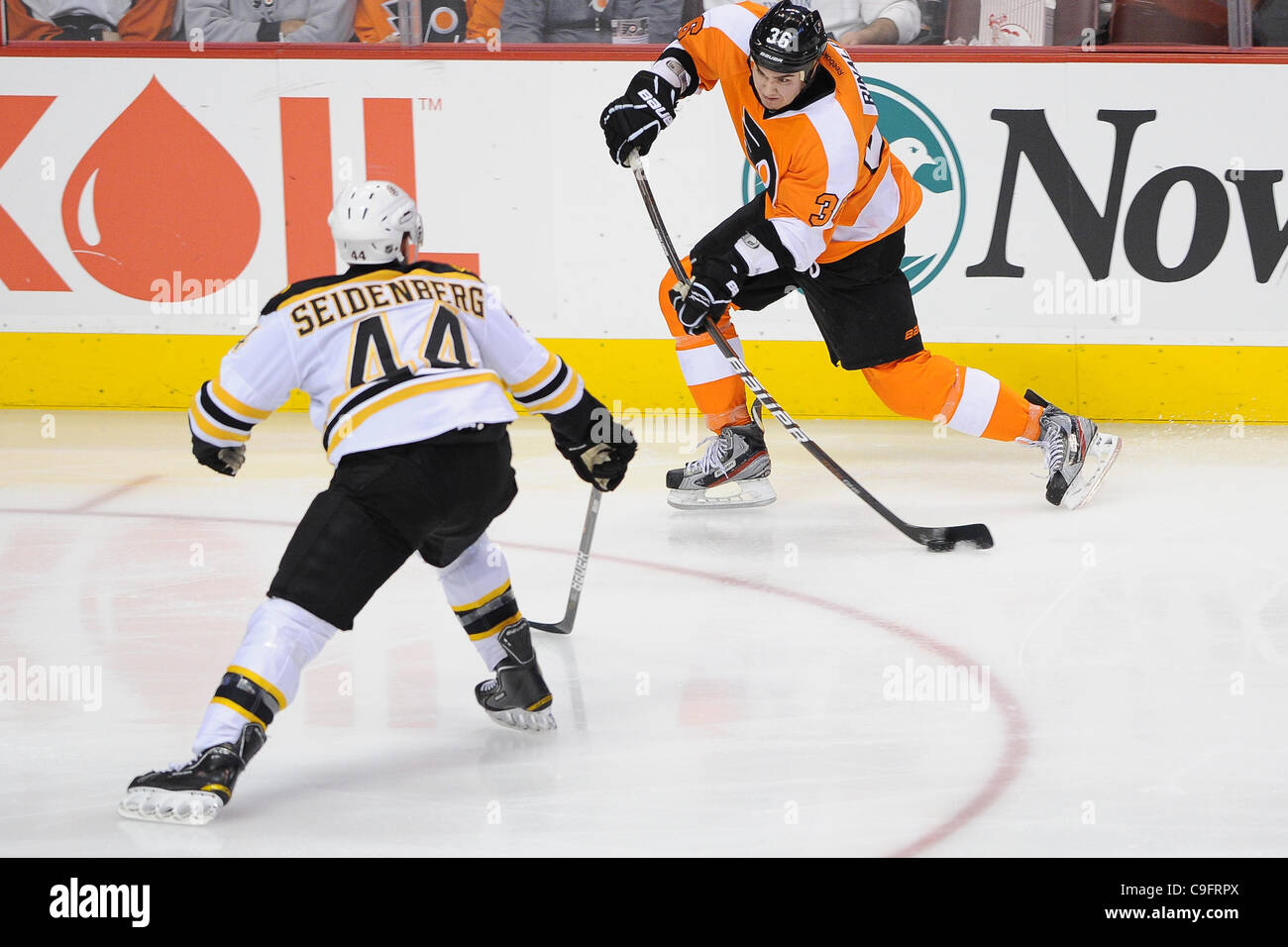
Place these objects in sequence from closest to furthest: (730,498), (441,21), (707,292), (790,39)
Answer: (790,39) < (707,292) < (730,498) < (441,21)

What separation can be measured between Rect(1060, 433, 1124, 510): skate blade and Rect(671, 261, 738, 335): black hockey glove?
1.10 m

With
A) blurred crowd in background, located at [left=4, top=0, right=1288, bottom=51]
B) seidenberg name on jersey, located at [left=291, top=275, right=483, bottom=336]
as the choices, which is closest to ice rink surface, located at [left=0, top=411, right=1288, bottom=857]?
seidenberg name on jersey, located at [left=291, top=275, right=483, bottom=336]

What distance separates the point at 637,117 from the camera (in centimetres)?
416

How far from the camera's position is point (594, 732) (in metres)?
2.75

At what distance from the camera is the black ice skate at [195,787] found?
7.47 feet

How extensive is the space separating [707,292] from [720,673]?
1.25 meters

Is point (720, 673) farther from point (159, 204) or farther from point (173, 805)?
point (159, 204)

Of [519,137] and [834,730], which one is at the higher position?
[519,137]

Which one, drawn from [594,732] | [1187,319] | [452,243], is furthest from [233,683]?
[1187,319]

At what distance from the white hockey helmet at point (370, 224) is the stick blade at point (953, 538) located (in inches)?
73.2

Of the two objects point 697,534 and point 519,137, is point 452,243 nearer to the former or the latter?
point 519,137

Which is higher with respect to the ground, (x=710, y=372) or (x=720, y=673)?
(x=710, y=372)

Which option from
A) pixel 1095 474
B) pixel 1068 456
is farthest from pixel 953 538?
pixel 1095 474

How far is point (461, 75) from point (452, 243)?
557 mm
